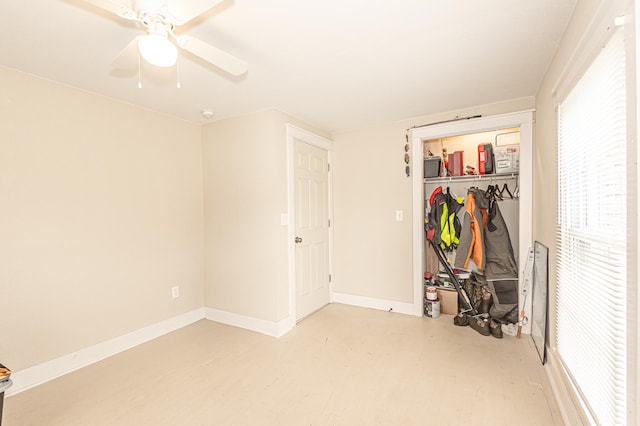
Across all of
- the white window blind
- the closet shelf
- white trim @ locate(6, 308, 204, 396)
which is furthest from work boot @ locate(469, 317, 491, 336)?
white trim @ locate(6, 308, 204, 396)

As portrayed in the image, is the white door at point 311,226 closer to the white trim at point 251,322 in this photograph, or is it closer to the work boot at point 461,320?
the white trim at point 251,322

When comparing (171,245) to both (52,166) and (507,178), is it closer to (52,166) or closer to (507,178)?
(52,166)

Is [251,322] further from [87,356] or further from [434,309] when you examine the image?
[434,309]

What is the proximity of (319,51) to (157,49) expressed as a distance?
3.34 ft

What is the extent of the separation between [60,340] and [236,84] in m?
2.46

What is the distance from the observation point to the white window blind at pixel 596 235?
1.11 metres

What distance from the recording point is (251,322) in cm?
309

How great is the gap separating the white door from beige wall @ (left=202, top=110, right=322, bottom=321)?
258 millimetres

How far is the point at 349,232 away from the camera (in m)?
3.83

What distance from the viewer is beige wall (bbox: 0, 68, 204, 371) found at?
2084mm

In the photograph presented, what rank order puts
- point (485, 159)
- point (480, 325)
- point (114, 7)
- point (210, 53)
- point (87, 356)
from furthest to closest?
point (485, 159) → point (480, 325) → point (87, 356) → point (210, 53) → point (114, 7)

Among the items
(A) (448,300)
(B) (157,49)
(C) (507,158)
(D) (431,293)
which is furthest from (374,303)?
(B) (157,49)

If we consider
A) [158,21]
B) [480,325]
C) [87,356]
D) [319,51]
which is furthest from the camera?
[480,325]

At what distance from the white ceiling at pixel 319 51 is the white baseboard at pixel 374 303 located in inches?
89.8
